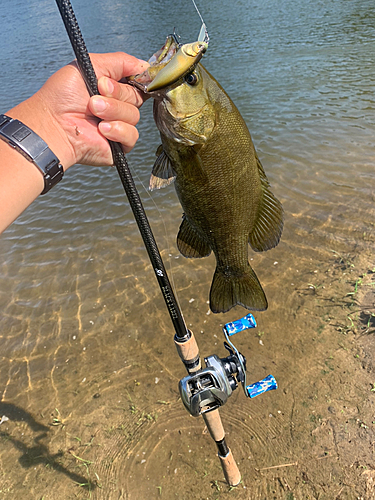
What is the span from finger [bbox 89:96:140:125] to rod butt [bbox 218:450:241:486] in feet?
8.32

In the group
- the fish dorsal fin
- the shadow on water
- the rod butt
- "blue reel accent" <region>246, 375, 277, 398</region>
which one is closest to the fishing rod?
"blue reel accent" <region>246, 375, 277, 398</region>

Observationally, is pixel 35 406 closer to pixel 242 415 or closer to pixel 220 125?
pixel 242 415

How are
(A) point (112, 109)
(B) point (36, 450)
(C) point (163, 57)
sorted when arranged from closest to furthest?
1. (C) point (163, 57)
2. (A) point (112, 109)
3. (B) point (36, 450)

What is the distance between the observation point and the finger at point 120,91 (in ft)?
5.21

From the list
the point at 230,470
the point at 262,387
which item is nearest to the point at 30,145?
the point at 262,387

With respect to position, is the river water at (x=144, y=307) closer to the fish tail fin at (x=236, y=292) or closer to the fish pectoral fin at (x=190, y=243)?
the fish tail fin at (x=236, y=292)

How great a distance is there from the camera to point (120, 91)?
1.70 meters

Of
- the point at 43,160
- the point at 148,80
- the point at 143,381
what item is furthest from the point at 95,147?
the point at 143,381

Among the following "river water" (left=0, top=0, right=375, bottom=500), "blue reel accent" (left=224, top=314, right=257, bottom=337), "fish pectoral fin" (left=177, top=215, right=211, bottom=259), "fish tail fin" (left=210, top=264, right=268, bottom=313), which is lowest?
"river water" (left=0, top=0, right=375, bottom=500)

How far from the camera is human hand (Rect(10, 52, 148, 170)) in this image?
1625 millimetres

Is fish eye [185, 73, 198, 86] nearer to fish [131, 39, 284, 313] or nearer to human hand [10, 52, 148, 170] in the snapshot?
fish [131, 39, 284, 313]

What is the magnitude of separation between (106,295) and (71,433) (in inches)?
73.5

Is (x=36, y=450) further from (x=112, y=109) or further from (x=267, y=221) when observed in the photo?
(x=112, y=109)

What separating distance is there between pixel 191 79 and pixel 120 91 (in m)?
0.37
